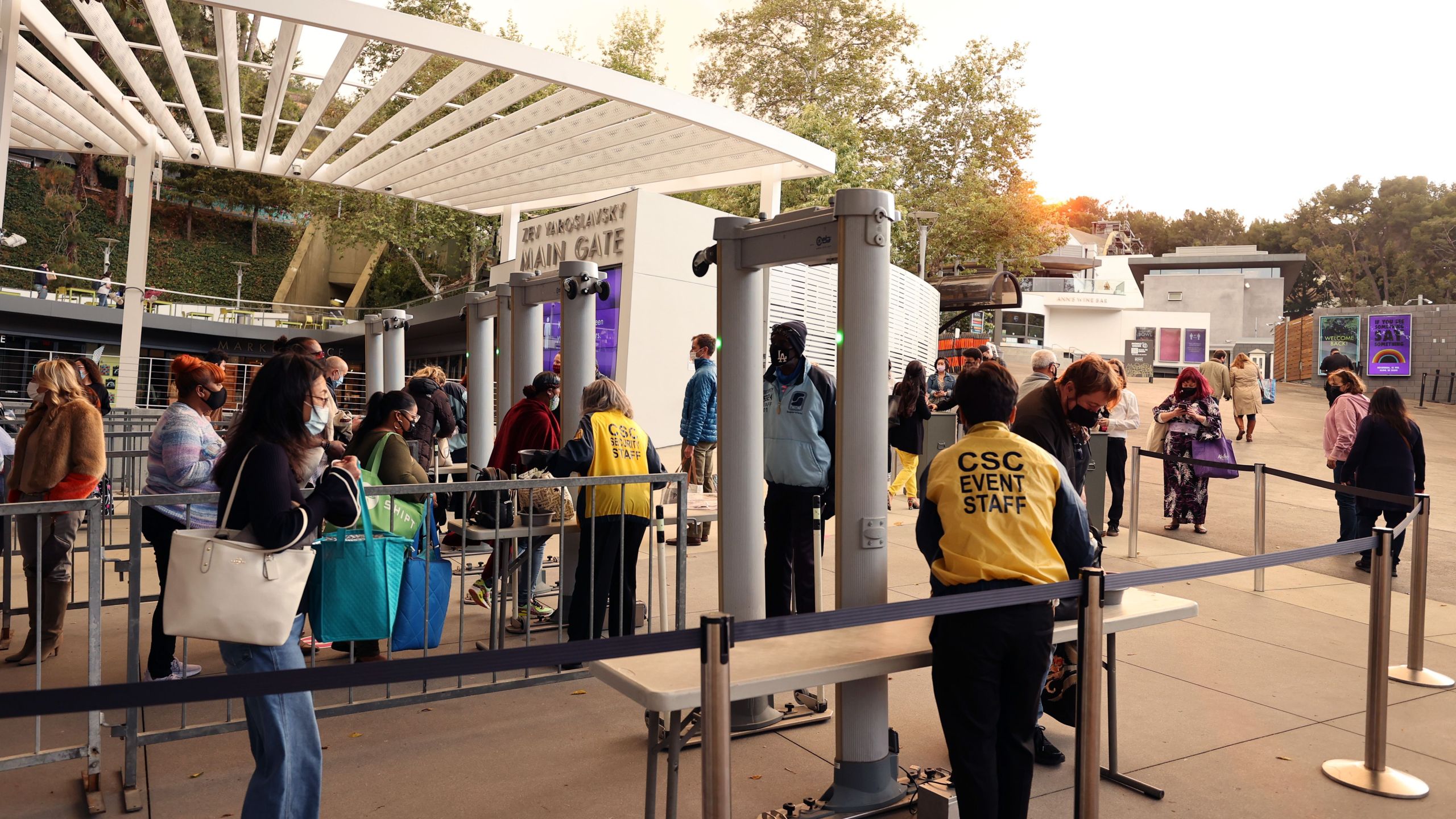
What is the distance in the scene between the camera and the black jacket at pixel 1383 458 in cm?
856

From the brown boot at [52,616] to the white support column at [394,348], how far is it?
655 cm

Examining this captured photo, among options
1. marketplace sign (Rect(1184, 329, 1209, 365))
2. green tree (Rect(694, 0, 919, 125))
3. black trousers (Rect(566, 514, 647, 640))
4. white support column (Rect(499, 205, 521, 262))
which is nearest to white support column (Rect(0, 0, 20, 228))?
black trousers (Rect(566, 514, 647, 640))

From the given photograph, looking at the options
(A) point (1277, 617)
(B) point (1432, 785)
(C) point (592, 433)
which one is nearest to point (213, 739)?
(C) point (592, 433)

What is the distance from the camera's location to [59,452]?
5.51 m

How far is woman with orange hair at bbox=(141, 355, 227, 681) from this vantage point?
4.89 meters

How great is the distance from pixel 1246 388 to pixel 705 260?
56.2 ft

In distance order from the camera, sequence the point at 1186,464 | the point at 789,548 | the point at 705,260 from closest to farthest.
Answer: the point at 705,260 < the point at 789,548 < the point at 1186,464

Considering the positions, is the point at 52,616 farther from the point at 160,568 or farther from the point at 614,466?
the point at 614,466

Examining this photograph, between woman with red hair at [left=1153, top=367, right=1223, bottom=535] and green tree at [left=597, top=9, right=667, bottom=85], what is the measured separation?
100 ft

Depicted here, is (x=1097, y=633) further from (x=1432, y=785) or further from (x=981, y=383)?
(x=1432, y=785)

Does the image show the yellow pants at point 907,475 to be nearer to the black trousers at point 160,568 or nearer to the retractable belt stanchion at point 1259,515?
the retractable belt stanchion at point 1259,515

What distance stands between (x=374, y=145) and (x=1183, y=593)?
1145 centimetres

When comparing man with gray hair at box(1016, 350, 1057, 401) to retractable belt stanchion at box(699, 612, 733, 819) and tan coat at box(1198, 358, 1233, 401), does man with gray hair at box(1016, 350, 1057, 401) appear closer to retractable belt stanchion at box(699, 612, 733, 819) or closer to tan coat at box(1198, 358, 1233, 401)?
retractable belt stanchion at box(699, 612, 733, 819)

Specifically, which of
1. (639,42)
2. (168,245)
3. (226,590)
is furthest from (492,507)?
(168,245)
